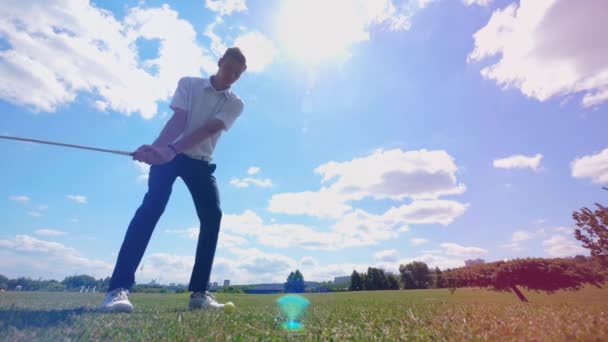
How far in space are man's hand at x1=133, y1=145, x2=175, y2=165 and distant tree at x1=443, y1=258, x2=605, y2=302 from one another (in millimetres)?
4152

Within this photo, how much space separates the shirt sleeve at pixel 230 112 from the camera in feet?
13.1

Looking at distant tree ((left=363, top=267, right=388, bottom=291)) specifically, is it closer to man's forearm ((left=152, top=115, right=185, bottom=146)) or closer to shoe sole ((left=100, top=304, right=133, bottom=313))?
man's forearm ((left=152, top=115, right=185, bottom=146))

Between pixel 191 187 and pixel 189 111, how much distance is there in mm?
963

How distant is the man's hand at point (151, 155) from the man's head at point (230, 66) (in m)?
1.21

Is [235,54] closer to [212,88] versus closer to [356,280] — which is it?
[212,88]

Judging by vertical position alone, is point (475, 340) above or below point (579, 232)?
below

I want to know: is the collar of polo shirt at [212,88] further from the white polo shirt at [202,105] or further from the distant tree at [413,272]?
the distant tree at [413,272]

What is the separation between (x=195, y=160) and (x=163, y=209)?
2.34ft

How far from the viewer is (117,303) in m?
2.78

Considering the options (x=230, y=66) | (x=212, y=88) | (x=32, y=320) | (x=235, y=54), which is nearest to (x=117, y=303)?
(x=32, y=320)

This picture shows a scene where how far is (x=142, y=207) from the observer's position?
333cm

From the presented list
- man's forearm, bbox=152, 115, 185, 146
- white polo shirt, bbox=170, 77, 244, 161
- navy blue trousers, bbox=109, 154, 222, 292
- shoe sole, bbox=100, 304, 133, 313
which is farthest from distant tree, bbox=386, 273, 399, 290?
shoe sole, bbox=100, 304, 133, 313

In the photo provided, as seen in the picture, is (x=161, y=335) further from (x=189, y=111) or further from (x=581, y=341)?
(x=189, y=111)

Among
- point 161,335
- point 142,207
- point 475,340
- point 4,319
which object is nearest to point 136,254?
point 142,207
